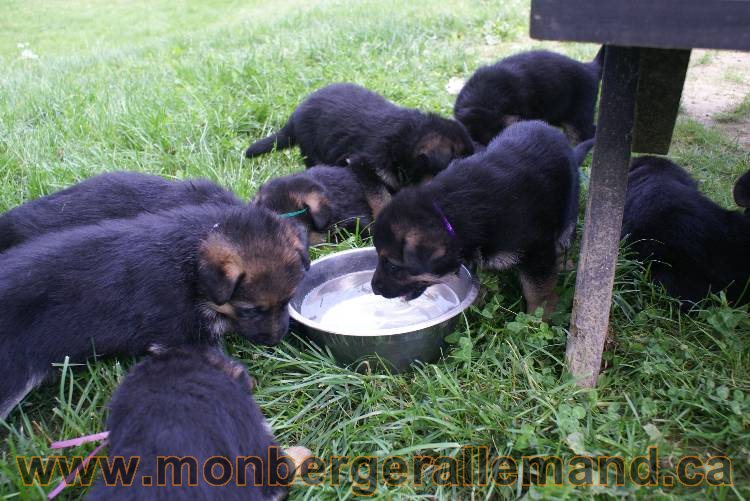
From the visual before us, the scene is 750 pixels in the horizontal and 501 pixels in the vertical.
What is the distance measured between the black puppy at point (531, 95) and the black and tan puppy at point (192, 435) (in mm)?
3665

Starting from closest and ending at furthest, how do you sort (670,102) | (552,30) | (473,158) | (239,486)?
(552,30) < (239,486) < (670,102) < (473,158)

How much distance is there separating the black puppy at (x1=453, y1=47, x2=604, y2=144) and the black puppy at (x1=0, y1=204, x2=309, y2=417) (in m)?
2.94

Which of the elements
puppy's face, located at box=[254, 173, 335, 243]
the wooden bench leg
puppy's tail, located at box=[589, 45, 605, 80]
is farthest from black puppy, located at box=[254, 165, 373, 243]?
puppy's tail, located at box=[589, 45, 605, 80]

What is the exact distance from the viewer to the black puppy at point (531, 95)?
18.5ft

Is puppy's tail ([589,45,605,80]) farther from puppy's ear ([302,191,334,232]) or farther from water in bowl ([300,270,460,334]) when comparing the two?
water in bowl ([300,270,460,334])

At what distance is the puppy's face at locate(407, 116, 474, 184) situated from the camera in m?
4.68

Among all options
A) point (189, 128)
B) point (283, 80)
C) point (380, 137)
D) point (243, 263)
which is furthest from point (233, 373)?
point (283, 80)

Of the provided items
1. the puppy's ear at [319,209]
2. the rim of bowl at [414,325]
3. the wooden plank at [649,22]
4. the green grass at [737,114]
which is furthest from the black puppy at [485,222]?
the green grass at [737,114]

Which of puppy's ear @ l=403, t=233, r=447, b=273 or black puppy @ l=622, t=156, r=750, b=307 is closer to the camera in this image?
puppy's ear @ l=403, t=233, r=447, b=273

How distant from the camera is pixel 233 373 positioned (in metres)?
2.92

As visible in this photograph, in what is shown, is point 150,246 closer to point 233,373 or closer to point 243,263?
point 243,263

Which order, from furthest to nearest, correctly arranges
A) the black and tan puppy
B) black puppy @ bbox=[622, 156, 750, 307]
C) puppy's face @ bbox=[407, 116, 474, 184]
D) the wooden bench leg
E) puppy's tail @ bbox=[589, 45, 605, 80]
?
puppy's tail @ bbox=[589, 45, 605, 80], puppy's face @ bbox=[407, 116, 474, 184], black puppy @ bbox=[622, 156, 750, 307], the wooden bench leg, the black and tan puppy

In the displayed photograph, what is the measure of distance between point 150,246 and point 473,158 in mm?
1964

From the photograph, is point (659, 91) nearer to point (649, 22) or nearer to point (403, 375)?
point (649, 22)
